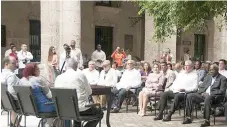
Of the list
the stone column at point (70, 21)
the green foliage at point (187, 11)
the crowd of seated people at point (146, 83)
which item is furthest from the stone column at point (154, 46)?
the green foliage at point (187, 11)

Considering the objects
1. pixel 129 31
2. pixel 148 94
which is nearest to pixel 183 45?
pixel 129 31

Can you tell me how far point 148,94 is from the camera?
11875 millimetres

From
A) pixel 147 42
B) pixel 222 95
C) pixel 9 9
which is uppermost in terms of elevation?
pixel 9 9

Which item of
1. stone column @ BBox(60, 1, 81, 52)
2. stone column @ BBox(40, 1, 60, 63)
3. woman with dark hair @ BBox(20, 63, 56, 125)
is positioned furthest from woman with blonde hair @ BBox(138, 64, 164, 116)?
stone column @ BBox(40, 1, 60, 63)

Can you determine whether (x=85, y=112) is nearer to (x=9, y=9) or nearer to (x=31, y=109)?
(x=31, y=109)

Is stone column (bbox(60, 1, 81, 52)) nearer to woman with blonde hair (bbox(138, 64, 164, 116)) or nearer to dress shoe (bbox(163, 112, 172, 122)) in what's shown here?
woman with blonde hair (bbox(138, 64, 164, 116))

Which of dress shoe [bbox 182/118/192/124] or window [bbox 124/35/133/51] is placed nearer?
dress shoe [bbox 182/118/192/124]

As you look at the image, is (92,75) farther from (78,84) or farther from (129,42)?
(129,42)

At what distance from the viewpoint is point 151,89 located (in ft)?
39.3

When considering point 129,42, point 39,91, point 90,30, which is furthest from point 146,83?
point 129,42

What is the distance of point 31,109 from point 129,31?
61.6 feet

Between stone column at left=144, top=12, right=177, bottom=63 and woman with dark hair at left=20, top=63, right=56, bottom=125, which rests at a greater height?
stone column at left=144, top=12, right=177, bottom=63

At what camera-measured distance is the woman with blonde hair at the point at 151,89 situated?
468 inches

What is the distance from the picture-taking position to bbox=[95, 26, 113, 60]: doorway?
25305 millimetres
